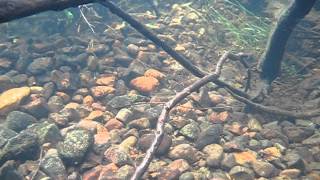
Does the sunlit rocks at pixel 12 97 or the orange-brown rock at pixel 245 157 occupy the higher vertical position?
the orange-brown rock at pixel 245 157

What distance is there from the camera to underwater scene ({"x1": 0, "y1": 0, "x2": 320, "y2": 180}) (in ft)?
13.9

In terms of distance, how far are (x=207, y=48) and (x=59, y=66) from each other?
312 cm

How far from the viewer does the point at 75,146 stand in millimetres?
4250

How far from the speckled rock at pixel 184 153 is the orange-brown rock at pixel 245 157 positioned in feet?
1.79

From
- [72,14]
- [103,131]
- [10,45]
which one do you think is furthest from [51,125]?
[72,14]

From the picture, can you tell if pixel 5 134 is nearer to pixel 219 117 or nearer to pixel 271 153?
pixel 219 117

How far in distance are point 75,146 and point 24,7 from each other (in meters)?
2.38

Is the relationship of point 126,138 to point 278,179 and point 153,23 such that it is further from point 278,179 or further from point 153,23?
point 153,23

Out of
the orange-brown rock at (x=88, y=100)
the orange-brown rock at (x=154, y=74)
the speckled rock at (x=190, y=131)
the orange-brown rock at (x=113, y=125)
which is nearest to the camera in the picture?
the speckled rock at (x=190, y=131)

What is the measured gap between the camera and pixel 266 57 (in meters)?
5.95

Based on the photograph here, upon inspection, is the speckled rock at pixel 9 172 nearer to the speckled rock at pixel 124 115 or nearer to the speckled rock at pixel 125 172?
the speckled rock at pixel 125 172

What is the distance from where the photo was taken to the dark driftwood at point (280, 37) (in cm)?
511

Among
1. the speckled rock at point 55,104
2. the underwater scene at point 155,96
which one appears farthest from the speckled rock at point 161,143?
the speckled rock at point 55,104

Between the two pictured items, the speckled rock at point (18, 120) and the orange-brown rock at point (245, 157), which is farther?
the speckled rock at point (18, 120)
